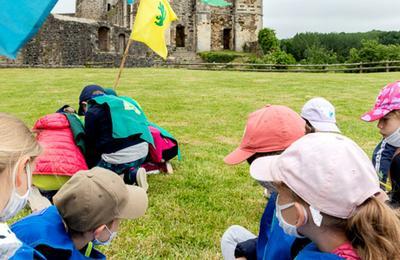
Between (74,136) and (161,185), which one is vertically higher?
(74,136)

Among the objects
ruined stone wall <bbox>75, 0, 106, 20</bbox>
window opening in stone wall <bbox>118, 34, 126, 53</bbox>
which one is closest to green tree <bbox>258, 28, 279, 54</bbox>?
window opening in stone wall <bbox>118, 34, 126, 53</bbox>

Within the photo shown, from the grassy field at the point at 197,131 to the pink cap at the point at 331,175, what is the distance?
1.47m

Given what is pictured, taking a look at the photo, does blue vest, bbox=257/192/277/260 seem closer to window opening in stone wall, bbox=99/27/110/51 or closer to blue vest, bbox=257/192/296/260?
blue vest, bbox=257/192/296/260

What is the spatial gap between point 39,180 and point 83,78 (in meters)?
13.0

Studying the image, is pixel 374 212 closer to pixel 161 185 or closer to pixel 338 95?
pixel 161 185

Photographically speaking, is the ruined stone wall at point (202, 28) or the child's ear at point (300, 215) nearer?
the child's ear at point (300, 215)

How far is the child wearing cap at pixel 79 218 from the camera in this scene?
6.63ft

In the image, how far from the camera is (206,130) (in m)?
7.41

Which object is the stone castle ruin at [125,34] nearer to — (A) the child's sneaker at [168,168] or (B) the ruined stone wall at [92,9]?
(B) the ruined stone wall at [92,9]

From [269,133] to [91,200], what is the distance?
1050 millimetres

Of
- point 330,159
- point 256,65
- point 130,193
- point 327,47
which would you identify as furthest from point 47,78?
point 327,47

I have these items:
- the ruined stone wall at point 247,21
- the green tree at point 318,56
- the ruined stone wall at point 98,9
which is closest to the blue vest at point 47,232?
the ruined stone wall at point 247,21

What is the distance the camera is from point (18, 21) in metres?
2.47

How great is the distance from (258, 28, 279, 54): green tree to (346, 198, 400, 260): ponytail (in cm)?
2920
